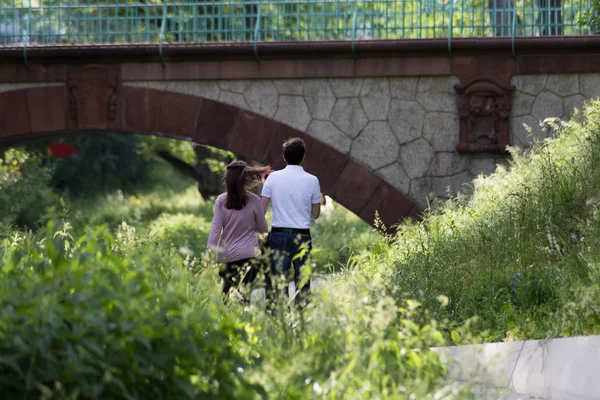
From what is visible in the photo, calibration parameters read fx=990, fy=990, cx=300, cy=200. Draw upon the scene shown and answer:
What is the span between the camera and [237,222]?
6.16 m

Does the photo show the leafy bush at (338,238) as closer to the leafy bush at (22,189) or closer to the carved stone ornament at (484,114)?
the carved stone ornament at (484,114)

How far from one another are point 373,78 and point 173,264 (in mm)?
5786

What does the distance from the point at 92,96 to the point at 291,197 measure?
4680 millimetres

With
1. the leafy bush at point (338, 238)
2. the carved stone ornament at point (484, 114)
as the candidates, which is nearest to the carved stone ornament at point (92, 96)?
the leafy bush at point (338, 238)

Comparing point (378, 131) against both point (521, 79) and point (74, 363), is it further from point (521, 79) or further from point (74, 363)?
point (74, 363)

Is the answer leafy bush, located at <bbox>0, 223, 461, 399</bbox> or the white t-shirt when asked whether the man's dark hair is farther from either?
leafy bush, located at <bbox>0, 223, 461, 399</bbox>

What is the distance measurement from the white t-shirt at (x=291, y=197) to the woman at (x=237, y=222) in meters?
0.11

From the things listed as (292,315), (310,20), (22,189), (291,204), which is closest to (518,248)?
(291,204)

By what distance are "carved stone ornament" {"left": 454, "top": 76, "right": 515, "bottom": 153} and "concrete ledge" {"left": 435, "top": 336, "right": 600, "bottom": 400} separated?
4.80 m

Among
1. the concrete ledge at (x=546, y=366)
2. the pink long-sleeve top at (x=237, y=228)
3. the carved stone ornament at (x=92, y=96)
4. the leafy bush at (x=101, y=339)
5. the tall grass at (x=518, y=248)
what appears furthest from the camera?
the carved stone ornament at (x=92, y=96)

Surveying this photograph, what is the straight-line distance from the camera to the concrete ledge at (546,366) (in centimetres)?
465

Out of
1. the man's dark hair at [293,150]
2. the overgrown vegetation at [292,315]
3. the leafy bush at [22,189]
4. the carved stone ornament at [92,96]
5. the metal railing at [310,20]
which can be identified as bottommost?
the leafy bush at [22,189]

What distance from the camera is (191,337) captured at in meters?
3.46

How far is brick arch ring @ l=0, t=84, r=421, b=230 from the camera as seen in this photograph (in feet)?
32.1
